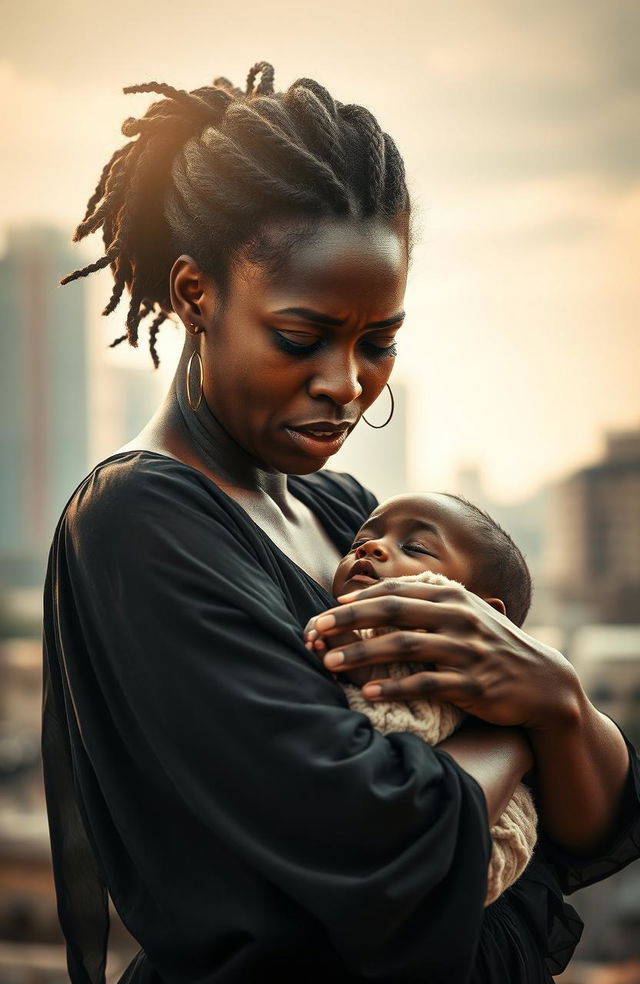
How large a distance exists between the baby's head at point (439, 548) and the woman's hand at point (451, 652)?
208 mm

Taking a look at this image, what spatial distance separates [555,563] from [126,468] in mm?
34654

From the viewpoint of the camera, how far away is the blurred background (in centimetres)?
3816

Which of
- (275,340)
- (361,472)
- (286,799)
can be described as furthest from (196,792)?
(361,472)

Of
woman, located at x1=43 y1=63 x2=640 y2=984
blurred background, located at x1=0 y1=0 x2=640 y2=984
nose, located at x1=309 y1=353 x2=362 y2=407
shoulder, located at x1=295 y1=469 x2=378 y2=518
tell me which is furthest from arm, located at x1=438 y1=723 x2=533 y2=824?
blurred background, located at x1=0 y1=0 x2=640 y2=984

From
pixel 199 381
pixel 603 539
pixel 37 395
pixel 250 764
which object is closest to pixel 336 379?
pixel 199 381

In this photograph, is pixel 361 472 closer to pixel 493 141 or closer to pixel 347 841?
pixel 493 141

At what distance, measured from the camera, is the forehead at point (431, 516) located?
1.48 metres

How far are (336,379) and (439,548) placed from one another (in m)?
0.29

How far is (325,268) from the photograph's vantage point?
1.25 meters

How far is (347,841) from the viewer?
109cm

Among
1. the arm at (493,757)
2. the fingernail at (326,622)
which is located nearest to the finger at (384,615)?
the fingernail at (326,622)

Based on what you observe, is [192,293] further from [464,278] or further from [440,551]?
[464,278]

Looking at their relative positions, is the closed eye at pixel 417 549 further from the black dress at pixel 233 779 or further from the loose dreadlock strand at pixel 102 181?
the loose dreadlock strand at pixel 102 181

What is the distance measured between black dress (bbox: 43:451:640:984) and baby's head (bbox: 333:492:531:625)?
0.17 meters
